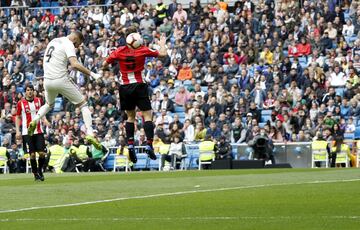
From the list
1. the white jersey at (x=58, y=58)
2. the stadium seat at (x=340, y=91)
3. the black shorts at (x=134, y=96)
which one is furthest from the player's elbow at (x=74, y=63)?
the stadium seat at (x=340, y=91)

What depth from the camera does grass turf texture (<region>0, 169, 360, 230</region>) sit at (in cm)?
1349

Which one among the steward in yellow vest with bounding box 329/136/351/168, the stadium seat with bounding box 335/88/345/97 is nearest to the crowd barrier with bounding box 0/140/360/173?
the steward in yellow vest with bounding box 329/136/351/168

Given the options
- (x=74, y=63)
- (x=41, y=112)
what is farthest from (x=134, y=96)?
(x=41, y=112)

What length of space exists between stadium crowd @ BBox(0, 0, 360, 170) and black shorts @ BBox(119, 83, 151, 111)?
41.6 feet

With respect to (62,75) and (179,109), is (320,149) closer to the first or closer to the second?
(179,109)

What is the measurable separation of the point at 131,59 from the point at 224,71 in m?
17.0

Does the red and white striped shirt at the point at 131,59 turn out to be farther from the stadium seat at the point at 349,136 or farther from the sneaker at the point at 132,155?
the stadium seat at the point at 349,136

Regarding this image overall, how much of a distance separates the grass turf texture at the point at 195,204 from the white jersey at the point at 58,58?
216 centimetres

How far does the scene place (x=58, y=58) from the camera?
2200 cm

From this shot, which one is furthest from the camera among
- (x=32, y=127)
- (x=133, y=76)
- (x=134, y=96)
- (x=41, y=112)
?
(x=32, y=127)

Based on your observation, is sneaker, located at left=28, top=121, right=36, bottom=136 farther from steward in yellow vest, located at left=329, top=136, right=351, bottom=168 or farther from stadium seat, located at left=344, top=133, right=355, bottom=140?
stadium seat, located at left=344, top=133, right=355, bottom=140

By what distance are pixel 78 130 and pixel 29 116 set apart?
45.5ft

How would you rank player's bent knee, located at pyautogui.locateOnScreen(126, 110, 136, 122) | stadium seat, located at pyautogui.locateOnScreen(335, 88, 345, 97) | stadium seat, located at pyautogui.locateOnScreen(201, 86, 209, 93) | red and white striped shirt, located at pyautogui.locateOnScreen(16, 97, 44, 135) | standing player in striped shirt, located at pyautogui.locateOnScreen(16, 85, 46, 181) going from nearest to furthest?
1. player's bent knee, located at pyautogui.locateOnScreen(126, 110, 136, 122)
2. standing player in striped shirt, located at pyautogui.locateOnScreen(16, 85, 46, 181)
3. red and white striped shirt, located at pyautogui.locateOnScreen(16, 97, 44, 135)
4. stadium seat, located at pyautogui.locateOnScreen(335, 88, 345, 97)
5. stadium seat, located at pyautogui.locateOnScreen(201, 86, 209, 93)

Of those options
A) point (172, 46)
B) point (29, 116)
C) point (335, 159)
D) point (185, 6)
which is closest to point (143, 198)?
point (29, 116)
